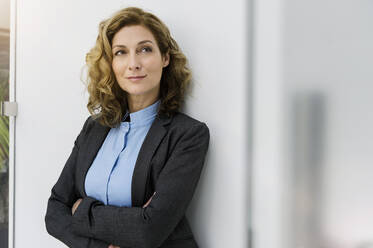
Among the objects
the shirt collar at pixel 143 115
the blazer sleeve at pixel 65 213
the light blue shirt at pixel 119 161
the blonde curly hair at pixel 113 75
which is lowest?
the blazer sleeve at pixel 65 213

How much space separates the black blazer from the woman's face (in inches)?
5.5

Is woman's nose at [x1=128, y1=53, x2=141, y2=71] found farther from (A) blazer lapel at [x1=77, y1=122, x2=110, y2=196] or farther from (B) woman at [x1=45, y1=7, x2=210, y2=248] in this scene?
(A) blazer lapel at [x1=77, y1=122, x2=110, y2=196]

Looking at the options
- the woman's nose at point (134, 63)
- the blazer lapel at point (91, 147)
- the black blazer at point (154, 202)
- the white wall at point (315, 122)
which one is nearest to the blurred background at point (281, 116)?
the white wall at point (315, 122)

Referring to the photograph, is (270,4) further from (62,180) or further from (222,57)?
(62,180)

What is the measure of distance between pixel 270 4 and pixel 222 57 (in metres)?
0.24

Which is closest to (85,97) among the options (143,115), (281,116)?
(143,115)

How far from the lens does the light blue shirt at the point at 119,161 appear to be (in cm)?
138

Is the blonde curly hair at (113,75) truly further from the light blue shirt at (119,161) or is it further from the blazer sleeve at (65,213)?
the blazer sleeve at (65,213)

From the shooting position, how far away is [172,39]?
1.50m

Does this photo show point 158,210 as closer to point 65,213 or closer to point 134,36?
point 65,213

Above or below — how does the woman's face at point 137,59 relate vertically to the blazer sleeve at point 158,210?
above

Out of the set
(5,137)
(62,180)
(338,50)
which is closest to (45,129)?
(5,137)

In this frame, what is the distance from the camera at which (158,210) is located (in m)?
1.25

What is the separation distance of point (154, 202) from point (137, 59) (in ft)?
1.65
